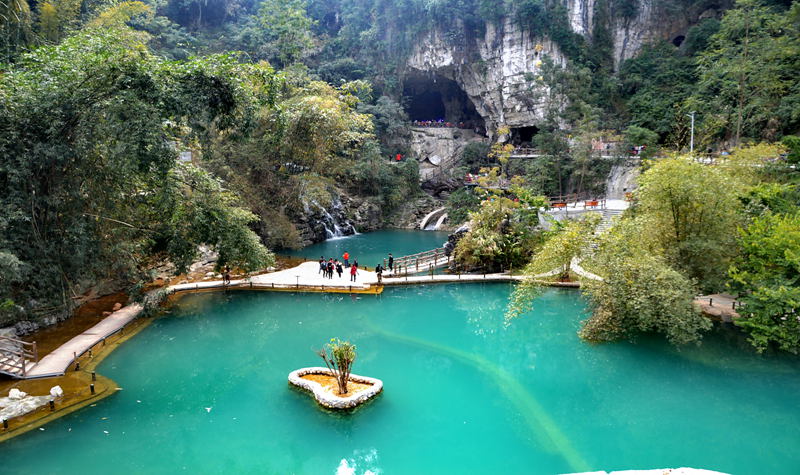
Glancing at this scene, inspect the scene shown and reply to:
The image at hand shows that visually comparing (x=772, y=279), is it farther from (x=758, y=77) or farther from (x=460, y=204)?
(x=460, y=204)

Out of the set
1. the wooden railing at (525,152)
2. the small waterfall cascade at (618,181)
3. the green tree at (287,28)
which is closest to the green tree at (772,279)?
the small waterfall cascade at (618,181)

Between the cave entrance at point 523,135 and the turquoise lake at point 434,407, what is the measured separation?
28820 mm

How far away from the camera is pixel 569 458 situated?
8.84 meters

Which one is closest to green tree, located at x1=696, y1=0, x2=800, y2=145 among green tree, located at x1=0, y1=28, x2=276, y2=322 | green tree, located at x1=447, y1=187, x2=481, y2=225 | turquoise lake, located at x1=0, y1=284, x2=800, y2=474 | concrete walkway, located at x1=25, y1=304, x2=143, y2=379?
green tree, located at x1=447, y1=187, x2=481, y2=225

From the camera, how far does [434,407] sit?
10.7 meters

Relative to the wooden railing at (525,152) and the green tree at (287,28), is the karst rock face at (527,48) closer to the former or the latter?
the wooden railing at (525,152)

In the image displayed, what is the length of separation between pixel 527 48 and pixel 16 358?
1509 inches

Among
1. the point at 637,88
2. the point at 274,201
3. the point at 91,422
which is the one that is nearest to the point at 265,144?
the point at 274,201

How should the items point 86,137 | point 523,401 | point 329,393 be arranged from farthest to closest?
point 86,137 < point 523,401 < point 329,393

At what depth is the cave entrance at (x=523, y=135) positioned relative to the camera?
41875 mm

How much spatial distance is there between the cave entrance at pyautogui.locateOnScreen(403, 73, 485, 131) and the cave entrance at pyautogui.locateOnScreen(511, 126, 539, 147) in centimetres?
599

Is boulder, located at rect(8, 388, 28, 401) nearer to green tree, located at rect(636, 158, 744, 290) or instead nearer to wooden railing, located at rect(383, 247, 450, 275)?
wooden railing, located at rect(383, 247, 450, 275)

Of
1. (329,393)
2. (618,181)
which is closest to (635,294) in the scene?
(329,393)

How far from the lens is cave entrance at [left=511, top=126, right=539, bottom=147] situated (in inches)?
1649
